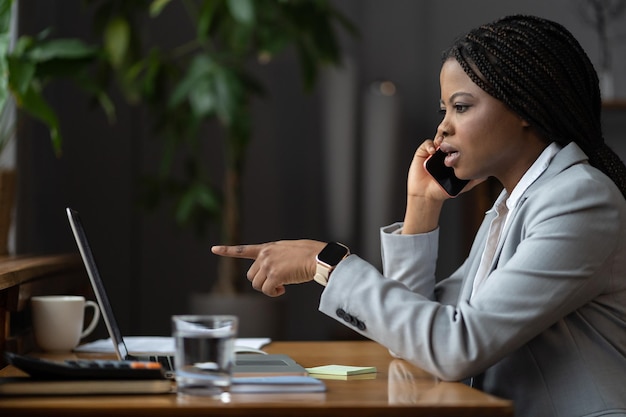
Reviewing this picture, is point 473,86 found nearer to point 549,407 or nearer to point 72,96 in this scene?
point 549,407

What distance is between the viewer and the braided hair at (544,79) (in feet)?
4.56

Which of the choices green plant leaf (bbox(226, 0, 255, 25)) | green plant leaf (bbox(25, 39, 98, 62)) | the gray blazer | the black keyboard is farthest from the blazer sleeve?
green plant leaf (bbox(226, 0, 255, 25))

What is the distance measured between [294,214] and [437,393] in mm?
3215

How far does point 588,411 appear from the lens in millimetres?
1272

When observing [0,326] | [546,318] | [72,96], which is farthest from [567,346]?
[72,96]

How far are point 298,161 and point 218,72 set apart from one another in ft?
3.56

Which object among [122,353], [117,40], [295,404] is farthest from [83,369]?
[117,40]

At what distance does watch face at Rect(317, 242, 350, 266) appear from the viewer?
1312mm

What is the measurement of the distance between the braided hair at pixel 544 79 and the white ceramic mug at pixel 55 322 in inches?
32.9

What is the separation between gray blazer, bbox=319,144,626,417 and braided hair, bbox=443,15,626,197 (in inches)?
2.4

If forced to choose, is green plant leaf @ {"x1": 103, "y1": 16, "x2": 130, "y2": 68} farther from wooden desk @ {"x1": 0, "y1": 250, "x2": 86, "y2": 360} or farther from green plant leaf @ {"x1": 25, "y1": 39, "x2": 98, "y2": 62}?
wooden desk @ {"x1": 0, "y1": 250, "x2": 86, "y2": 360}

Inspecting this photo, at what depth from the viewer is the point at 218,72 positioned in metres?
3.35

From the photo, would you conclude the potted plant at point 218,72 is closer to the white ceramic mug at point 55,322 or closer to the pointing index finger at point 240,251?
the white ceramic mug at point 55,322

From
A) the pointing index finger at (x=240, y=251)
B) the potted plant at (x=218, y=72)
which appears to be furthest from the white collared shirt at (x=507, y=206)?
the potted plant at (x=218, y=72)
